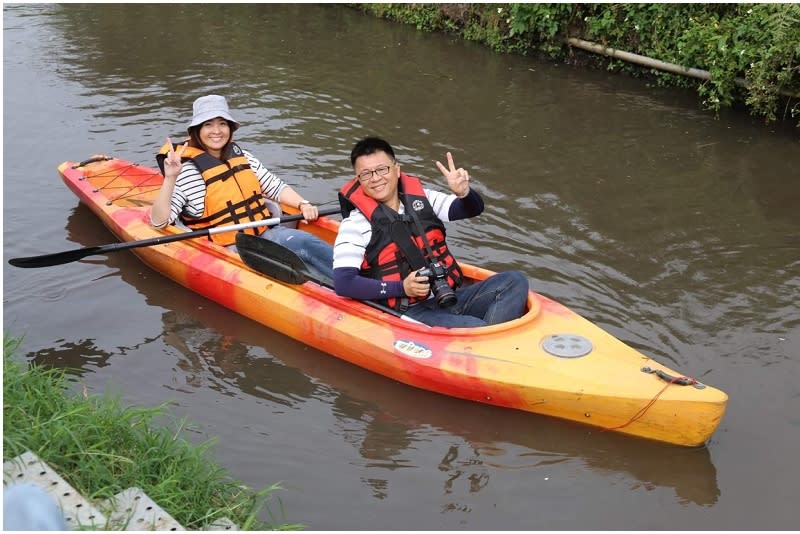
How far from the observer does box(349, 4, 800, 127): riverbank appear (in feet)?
26.3

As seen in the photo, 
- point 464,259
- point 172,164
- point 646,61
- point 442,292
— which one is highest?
point 646,61

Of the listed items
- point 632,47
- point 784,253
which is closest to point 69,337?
point 784,253

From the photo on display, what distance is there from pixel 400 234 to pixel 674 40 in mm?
5744

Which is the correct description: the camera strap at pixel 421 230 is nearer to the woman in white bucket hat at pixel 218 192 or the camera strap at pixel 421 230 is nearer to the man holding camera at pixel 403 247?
the man holding camera at pixel 403 247

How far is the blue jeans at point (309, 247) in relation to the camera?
17.7 ft

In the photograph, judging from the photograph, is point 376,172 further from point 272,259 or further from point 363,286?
point 272,259

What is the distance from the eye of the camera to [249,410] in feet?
15.1

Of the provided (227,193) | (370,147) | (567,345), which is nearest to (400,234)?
(370,147)

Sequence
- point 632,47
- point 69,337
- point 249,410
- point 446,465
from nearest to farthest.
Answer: point 446,465, point 249,410, point 69,337, point 632,47

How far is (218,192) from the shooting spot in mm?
5582

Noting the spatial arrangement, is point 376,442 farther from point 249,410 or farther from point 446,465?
point 249,410

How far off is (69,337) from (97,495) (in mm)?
2310

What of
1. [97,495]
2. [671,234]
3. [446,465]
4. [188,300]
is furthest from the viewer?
[671,234]

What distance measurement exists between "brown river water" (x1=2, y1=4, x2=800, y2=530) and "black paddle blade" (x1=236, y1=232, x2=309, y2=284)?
394 mm
